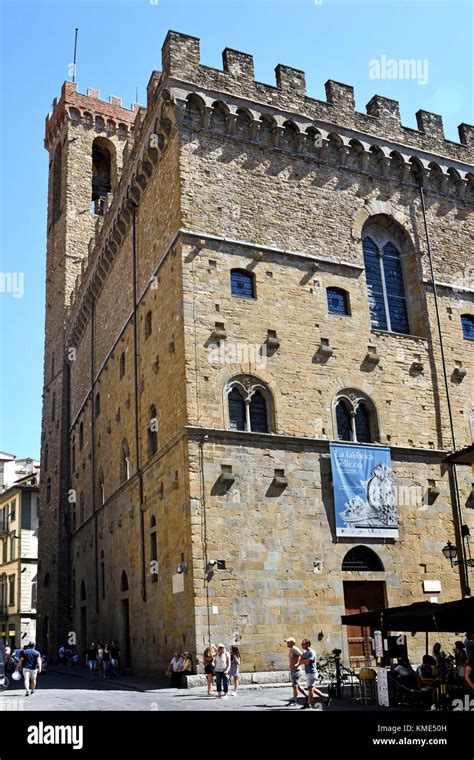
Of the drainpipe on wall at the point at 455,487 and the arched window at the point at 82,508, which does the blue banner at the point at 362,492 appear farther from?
the arched window at the point at 82,508

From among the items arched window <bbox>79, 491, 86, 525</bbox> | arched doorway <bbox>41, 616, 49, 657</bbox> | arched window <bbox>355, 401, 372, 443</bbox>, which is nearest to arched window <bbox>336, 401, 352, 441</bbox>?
arched window <bbox>355, 401, 372, 443</bbox>

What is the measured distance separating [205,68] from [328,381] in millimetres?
9603

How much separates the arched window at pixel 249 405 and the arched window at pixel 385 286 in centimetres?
495

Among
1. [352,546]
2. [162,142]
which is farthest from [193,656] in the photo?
[162,142]

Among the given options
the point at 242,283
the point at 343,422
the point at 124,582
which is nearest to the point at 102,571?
the point at 124,582

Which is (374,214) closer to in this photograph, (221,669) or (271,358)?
(271,358)

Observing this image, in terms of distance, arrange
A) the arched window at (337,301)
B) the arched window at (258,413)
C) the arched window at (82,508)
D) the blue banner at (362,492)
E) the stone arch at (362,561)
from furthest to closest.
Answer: the arched window at (82,508) → the arched window at (337,301) → the arched window at (258,413) → the blue banner at (362,492) → the stone arch at (362,561)

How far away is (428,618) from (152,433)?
11141 mm

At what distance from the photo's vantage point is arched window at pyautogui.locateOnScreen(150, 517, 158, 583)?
20.6 m

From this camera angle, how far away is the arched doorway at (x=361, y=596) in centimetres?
1906

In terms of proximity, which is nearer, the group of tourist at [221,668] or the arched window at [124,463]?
the group of tourist at [221,668]

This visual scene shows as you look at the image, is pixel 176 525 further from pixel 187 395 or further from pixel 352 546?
pixel 352 546

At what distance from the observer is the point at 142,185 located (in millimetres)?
24359

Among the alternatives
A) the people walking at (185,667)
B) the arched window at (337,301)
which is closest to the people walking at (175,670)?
the people walking at (185,667)
